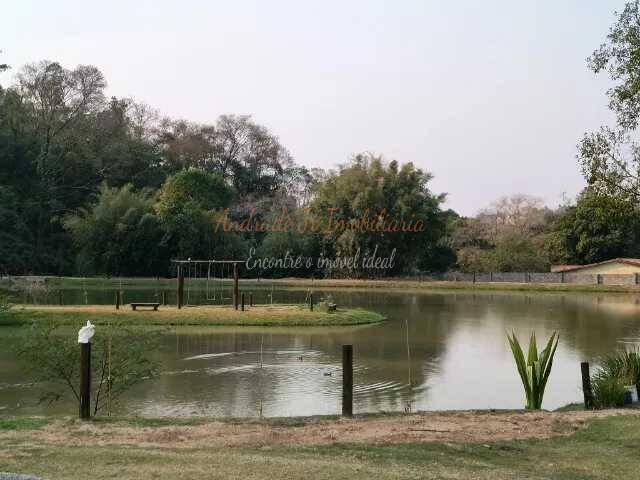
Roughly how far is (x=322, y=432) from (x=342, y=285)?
48309 mm

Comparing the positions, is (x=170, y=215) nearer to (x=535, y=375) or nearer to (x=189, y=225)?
(x=189, y=225)

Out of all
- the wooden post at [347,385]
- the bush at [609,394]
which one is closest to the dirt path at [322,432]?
Answer: the wooden post at [347,385]

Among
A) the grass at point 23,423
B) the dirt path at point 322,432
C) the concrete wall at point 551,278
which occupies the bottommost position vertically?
the grass at point 23,423

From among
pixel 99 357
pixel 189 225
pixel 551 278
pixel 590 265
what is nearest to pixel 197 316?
pixel 99 357

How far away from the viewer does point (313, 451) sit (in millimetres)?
8227

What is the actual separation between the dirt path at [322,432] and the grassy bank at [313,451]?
16 mm

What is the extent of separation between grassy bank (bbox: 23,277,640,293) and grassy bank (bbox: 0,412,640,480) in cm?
4031

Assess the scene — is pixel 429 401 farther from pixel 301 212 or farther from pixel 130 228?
pixel 301 212

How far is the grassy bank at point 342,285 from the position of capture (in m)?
50.9

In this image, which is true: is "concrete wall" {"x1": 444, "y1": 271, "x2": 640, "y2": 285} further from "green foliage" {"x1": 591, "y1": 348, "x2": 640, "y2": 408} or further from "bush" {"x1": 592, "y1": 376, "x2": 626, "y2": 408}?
"bush" {"x1": 592, "y1": 376, "x2": 626, "y2": 408}

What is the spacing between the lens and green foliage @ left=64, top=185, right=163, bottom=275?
57781mm

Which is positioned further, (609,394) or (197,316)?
(197,316)

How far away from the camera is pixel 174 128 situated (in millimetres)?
84812

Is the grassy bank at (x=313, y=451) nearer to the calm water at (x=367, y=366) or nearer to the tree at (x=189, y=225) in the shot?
the calm water at (x=367, y=366)
